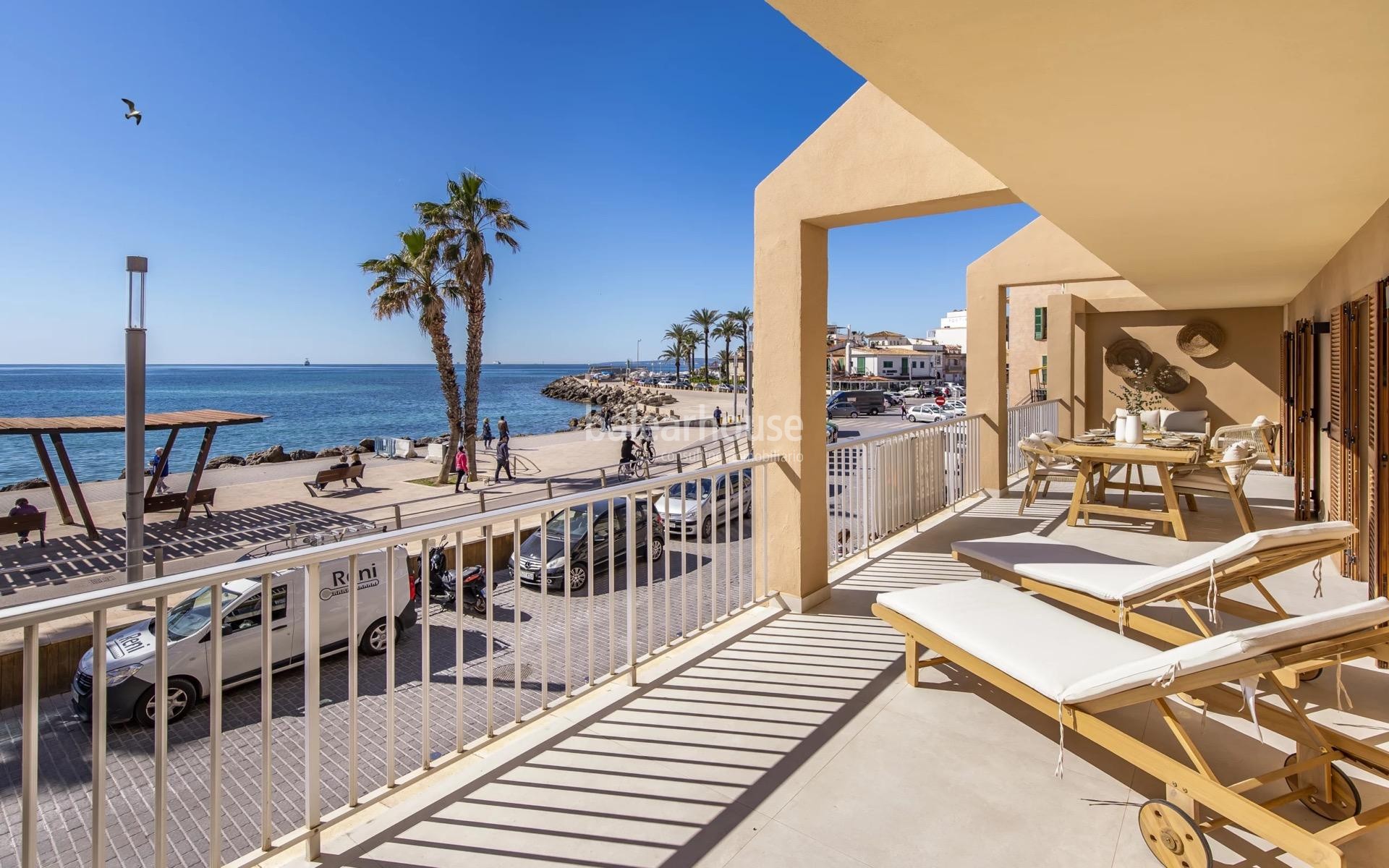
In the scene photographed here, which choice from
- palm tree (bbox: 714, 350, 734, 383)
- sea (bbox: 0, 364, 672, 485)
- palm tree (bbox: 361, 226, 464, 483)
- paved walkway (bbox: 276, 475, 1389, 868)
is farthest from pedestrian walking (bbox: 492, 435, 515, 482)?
palm tree (bbox: 714, 350, 734, 383)

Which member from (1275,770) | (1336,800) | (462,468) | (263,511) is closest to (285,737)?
(1275,770)

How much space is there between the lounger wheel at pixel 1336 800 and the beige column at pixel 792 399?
2088 millimetres

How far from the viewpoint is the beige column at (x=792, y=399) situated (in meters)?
3.63

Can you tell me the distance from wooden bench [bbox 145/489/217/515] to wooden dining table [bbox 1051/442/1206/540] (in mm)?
15205

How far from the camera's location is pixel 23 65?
71.2ft

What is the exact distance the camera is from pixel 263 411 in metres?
59.6

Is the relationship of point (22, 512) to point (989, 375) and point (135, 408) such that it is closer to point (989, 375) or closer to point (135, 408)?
point (135, 408)

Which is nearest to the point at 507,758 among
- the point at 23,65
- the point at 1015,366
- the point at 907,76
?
the point at 907,76

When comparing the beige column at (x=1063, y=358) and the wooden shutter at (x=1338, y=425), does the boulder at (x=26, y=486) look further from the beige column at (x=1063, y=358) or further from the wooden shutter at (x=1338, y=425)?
the wooden shutter at (x=1338, y=425)

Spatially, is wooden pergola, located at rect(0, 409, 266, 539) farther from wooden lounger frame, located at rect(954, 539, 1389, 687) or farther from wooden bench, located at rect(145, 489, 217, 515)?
wooden lounger frame, located at rect(954, 539, 1389, 687)

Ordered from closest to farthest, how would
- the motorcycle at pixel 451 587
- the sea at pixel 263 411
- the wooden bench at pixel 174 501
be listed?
1. the motorcycle at pixel 451 587
2. the wooden bench at pixel 174 501
3. the sea at pixel 263 411

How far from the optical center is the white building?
75425mm

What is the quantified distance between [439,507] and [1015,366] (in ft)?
52.7

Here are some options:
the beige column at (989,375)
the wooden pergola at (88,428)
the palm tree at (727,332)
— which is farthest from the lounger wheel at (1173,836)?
the palm tree at (727,332)
